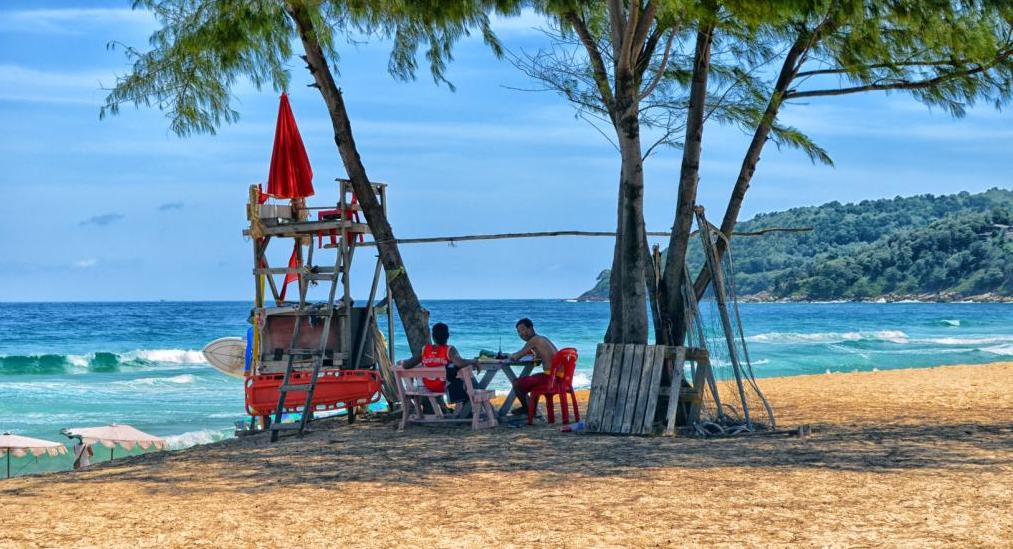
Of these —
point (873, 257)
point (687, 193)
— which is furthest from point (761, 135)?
point (873, 257)

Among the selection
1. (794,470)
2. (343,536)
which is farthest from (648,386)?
(343,536)

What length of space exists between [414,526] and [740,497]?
1.59m

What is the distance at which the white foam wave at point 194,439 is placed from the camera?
12.3 metres

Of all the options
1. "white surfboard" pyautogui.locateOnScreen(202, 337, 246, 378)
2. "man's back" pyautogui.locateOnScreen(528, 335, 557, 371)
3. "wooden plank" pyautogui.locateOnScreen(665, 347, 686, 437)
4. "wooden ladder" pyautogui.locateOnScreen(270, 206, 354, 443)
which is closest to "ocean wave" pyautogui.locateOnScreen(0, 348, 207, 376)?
"white surfboard" pyautogui.locateOnScreen(202, 337, 246, 378)

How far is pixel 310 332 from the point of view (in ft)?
29.8

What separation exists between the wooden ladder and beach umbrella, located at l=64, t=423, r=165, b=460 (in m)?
2.18

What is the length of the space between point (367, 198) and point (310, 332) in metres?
1.33

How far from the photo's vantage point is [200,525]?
16.4ft

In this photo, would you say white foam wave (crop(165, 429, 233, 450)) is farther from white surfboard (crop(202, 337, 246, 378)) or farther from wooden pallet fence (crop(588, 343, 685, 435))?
wooden pallet fence (crop(588, 343, 685, 435))

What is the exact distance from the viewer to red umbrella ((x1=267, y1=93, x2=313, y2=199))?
9266 millimetres

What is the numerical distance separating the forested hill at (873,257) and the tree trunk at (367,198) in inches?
2391

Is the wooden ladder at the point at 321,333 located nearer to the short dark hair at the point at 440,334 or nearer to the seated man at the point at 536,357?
the short dark hair at the point at 440,334

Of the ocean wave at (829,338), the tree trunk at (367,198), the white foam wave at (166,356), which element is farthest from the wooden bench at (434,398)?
the ocean wave at (829,338)

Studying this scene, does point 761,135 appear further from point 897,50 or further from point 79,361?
point 79,361
